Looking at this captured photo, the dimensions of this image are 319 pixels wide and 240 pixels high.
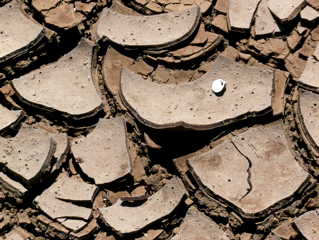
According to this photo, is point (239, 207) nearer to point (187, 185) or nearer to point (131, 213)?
point (187, 185)

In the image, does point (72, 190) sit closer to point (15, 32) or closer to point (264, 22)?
point (15, 32)

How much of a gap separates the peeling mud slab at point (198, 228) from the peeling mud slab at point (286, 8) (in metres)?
0.89

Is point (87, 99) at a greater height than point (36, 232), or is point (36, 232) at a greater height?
point (87, 99)

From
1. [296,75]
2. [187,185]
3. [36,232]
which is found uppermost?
[296,75]

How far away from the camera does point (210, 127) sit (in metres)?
2.64

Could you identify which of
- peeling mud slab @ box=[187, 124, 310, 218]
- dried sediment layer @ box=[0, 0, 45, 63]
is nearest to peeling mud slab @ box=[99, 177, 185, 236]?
peeling mud slab @ box=[187, 124, 310, 218]

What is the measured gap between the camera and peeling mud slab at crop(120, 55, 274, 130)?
2639mm

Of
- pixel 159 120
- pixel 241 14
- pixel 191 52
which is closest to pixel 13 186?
pixel 159 120

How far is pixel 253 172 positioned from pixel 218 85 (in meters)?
0.39

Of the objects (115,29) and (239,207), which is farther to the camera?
(115,29)

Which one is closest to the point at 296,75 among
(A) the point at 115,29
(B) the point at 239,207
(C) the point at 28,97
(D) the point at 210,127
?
(D) the point at 210,127

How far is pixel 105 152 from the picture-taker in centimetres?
273

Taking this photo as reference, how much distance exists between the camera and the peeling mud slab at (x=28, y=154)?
2.69 m

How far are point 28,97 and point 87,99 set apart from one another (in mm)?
257
